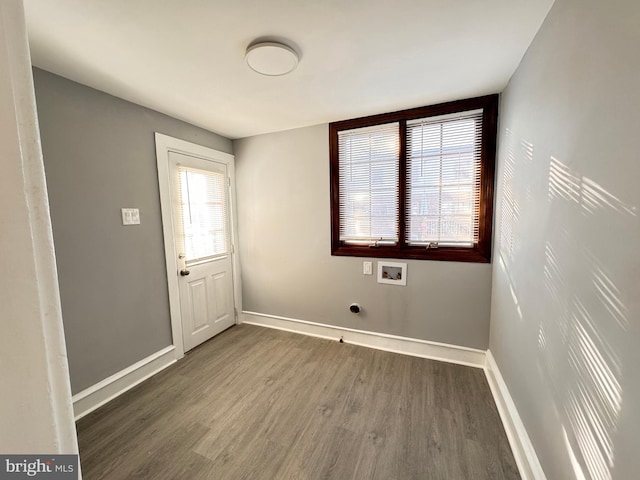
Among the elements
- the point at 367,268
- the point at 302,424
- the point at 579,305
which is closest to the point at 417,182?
the point at 367,268

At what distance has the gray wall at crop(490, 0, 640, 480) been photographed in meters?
0.75

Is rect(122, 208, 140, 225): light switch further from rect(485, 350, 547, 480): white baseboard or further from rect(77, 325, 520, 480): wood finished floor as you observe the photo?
rect(485, 350, 547, 480): white baseboard

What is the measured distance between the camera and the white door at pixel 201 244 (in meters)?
2.55

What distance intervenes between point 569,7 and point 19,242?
1880 mm

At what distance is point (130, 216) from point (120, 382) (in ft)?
4.34

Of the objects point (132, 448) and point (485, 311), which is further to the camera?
point (485, 311)

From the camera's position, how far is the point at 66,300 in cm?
176

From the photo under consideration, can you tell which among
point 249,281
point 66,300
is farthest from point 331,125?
point 66,300

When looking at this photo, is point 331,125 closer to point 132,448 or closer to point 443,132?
point 443,132

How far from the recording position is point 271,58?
1515 mm

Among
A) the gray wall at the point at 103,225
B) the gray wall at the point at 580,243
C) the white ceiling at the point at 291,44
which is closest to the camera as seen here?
the gray wall at the point at 580,243

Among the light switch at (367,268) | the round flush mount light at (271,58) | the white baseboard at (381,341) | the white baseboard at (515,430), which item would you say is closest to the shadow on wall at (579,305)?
the white baseboard at (515,430)

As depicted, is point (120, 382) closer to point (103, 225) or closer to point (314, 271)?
point (103, 225)

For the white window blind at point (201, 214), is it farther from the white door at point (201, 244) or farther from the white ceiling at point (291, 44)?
the white ceiling at point (291, 44)
